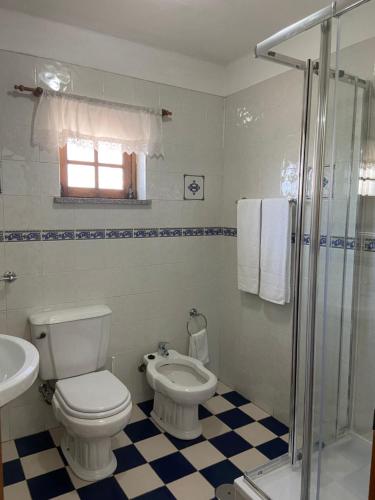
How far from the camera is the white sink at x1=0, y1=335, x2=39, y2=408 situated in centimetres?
119

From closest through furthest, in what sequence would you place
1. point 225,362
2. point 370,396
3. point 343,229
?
point 343,229, point 370,396, point 225,362

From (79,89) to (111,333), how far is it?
149cm

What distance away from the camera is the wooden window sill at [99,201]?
2191 millimetres

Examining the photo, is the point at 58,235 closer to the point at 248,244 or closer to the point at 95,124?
the point at 95,124

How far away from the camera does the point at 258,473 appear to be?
167cm

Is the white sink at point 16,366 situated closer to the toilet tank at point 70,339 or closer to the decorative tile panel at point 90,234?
the toilet tank at point 70,339

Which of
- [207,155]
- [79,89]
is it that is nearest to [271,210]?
[207,155]

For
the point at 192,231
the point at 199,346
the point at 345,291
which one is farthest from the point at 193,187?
the point at 345,291

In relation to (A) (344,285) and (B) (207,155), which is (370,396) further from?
(B) (207,155)

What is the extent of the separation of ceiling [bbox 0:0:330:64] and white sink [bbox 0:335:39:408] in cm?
164

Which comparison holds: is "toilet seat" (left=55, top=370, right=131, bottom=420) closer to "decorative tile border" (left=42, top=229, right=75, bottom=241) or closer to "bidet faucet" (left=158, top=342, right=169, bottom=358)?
"bidet faucet" (left=158, top=342, right=169, bottom=358)

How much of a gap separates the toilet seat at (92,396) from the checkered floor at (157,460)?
366 millimetres

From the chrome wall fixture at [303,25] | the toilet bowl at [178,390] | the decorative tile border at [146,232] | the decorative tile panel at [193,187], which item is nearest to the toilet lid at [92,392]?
the toilet bowl at [178,390]

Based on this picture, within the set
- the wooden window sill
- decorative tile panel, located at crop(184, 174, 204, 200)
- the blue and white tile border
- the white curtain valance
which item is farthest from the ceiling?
the blue and white tile border
